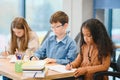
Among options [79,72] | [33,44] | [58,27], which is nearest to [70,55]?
[58,27]

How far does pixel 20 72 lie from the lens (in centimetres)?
212

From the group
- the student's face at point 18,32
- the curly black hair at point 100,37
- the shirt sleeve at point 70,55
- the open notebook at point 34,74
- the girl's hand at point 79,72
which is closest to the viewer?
the open notebook at point 34,74

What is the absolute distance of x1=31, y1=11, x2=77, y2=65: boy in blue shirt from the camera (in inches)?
102

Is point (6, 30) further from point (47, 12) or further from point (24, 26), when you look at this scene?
point (24, 26)

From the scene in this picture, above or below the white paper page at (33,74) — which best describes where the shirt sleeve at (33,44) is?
above

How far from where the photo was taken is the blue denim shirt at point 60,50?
2.59 metres

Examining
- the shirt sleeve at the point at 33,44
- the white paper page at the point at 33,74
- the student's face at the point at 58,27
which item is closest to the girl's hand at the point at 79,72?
the white paper page at the point at 33,74

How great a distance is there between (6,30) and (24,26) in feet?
6.84

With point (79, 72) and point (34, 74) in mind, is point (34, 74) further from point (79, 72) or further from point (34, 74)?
point (79, 72)

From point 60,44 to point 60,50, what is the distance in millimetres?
67

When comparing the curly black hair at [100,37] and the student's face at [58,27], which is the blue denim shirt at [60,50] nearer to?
the student's face at [58,27]

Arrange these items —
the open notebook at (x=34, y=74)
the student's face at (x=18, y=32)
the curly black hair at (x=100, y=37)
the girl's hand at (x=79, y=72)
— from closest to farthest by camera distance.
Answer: the open notebook at (x=34, y=74) → the girl's hand at (x=79, y=72) → the curly black hair at (x=100, y=37) → the student's face at (x=18, y=32)

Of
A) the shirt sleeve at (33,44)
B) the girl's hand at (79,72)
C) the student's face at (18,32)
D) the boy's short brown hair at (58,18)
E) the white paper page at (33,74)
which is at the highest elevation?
the boy's short brown hair at (58,18)

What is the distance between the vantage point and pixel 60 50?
8.76ft
